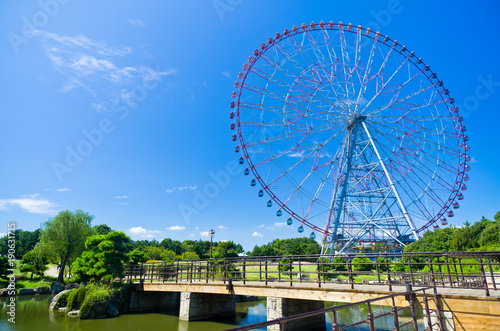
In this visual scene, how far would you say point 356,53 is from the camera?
24516mm

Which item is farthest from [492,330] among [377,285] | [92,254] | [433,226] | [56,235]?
[56,235]

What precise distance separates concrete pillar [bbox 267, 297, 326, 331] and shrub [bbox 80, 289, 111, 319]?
10195 mm

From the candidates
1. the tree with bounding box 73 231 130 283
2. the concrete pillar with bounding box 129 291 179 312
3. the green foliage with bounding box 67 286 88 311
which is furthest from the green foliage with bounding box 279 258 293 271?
the green foliage with bounding box 67 286 88 311

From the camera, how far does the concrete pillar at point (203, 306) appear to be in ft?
53.5

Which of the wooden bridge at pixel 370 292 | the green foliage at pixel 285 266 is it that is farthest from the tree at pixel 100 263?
the green foliage at pixel 285 266

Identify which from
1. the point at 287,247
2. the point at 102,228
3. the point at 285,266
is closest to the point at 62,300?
the point at 285,266

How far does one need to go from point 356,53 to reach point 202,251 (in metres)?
80.7

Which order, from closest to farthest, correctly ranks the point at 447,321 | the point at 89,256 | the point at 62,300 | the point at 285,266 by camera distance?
1. the point at 447,321
2. the point at 62,300
3. the point at 89,256
4. the point at 285,266

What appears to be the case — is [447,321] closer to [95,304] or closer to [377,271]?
[377,271]

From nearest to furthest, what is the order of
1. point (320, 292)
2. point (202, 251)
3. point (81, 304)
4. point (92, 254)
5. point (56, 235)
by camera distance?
point (320, 292) < point (81, 304) < point (92, 254) < point (56, 235) < point (202, 251)

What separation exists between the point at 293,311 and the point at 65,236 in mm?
31185

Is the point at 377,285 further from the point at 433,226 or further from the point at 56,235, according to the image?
the point at 56,235

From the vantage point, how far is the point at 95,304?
1723 cm

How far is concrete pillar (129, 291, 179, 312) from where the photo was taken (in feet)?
63.4
